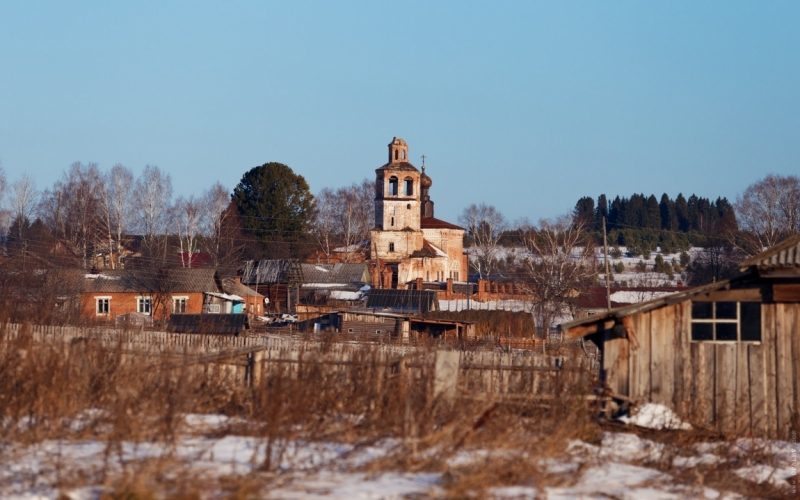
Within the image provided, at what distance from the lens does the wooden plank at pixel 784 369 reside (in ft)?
41.5

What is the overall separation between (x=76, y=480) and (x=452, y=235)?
2813 inches

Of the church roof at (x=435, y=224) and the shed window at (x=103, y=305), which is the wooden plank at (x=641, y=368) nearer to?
the shed window at (x=103, y=305)

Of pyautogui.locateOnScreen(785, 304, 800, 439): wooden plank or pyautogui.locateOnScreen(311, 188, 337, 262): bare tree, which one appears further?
pyautogui.locateOnScreen(311, 188, 337, 262): bare tree

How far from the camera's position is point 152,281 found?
48.2 m

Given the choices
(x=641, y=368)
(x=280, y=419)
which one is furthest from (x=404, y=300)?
(x=280, y=419)

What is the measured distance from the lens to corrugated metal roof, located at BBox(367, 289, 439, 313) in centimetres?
4903

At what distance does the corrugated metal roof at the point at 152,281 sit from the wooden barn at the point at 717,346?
37.9 metres

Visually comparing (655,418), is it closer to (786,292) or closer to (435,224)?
(786,292)

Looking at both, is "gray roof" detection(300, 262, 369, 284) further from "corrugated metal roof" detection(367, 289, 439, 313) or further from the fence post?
the fence post

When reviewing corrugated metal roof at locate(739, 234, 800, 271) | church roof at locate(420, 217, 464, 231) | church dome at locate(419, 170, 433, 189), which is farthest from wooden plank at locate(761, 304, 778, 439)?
church dome at locate(419, 170, 433, 189)

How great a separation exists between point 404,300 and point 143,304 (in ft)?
43.6

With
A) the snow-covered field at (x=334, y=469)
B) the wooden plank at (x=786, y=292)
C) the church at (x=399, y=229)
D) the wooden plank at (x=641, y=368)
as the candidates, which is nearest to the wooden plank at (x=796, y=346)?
the wooden plank at (x=786, y=292)

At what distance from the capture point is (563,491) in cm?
830

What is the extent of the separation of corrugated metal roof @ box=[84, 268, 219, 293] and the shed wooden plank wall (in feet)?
125
